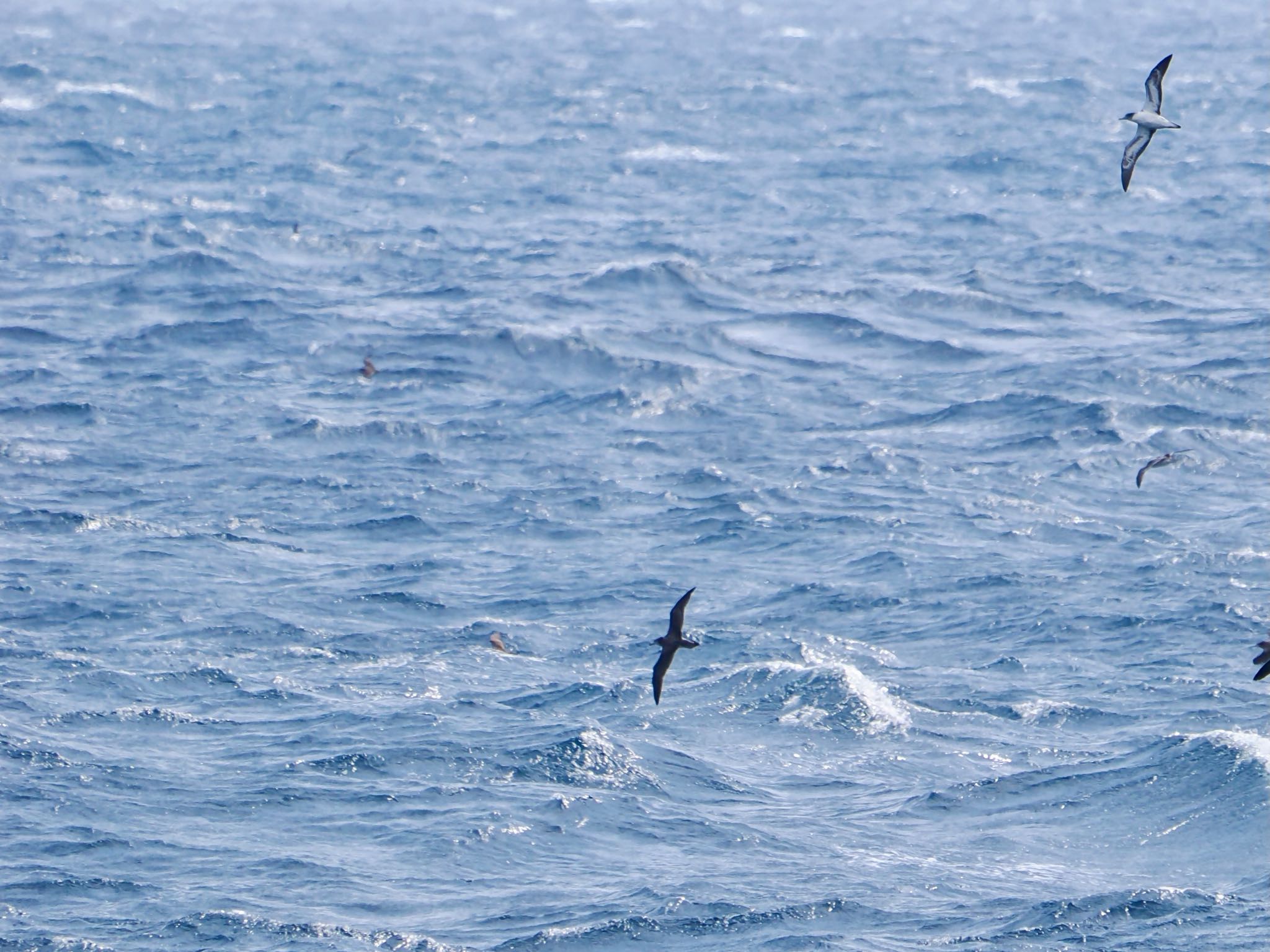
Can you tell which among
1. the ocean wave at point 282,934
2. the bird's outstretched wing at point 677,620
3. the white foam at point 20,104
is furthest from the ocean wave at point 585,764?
the white foam at point 20,104

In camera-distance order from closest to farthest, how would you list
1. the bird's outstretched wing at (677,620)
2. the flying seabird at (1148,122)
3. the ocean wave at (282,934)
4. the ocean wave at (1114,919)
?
the bird's outstretched wing at (677,620) → the ocean wave at (282,934) → the ocean wave at (1114,919) → the flying seabird at (1148,122)

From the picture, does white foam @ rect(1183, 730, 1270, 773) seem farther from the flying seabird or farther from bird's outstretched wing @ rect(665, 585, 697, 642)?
bird's outstretched wing @ rect(665, 585, 697, 642)

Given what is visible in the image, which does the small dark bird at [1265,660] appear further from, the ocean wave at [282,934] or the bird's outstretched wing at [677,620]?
the ocean wave at [282,934]

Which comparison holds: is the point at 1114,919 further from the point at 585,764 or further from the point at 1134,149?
the point at 1134,149

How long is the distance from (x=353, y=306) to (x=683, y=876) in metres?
27.1

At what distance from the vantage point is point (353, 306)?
50031 mm

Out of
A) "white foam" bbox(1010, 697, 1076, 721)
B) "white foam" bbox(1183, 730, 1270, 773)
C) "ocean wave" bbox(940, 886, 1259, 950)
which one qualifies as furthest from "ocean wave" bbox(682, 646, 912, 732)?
"ocean wave" bbox(940, 886, 1259, 950)

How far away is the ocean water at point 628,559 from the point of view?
84.0 ft

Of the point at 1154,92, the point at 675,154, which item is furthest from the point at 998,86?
the point at 1154,92

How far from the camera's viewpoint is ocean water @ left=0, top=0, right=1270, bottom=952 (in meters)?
25.6

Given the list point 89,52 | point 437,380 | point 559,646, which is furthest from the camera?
point 89,52

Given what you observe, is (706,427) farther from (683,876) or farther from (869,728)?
(683,876)

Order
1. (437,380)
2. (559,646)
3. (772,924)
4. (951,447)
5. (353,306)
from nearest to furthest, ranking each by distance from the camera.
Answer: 1. (772,924)
2. (559,646)
3. (951,447)
4. (437,380)
5. (353,306)

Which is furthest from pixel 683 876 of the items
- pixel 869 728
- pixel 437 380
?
pixel 437 380
